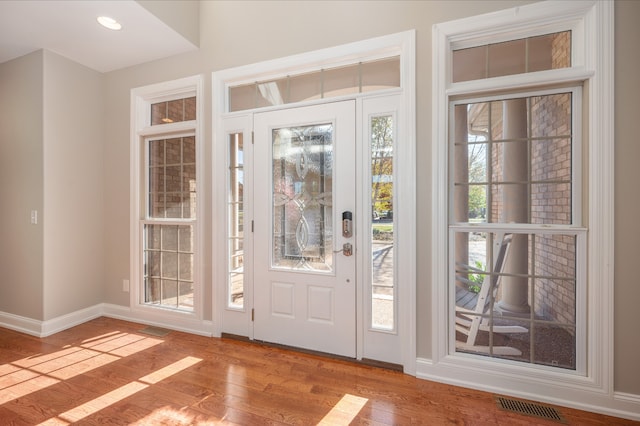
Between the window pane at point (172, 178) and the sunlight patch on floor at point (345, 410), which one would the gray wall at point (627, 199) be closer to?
the sunlight patch on floor at point (345, 410)

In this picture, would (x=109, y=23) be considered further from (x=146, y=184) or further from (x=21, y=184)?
(x=21, y=184)

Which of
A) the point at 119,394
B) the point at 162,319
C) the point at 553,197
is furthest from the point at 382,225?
the point at 162,319

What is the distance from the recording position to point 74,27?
262cm

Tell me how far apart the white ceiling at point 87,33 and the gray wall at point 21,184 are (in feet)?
0.80

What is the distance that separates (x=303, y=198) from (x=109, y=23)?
221 cm

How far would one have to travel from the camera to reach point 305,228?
2650mm

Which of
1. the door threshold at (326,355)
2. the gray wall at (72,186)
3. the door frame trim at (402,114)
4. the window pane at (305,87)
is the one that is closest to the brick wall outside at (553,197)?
the door frame trim at (402,114)

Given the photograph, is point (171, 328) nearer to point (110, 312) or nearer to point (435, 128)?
point (110, 312)

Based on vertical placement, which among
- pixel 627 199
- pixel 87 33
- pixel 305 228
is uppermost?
pixel 87 33

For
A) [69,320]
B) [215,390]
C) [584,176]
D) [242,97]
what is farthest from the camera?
[69,320]

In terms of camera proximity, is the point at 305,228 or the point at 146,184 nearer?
the point at 305,228

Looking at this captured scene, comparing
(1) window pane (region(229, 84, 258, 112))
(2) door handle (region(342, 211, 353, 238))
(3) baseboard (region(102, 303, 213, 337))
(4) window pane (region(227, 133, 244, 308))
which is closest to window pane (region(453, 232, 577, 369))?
(2) door handle (region(342, 211, 353, 238))

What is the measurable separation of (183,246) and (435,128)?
2681 millimetres

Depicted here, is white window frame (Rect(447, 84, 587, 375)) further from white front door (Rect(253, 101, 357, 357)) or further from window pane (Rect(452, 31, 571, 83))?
white front door (Rect(253, 101, 357, 357))
